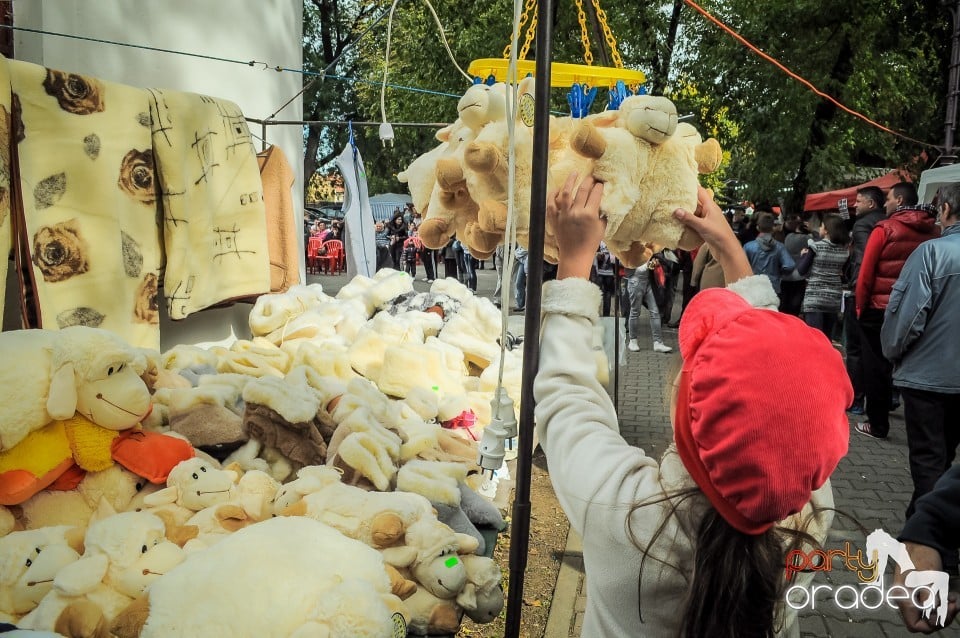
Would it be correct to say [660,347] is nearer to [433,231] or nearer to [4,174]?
[4,174]

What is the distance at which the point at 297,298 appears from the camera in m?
5.20

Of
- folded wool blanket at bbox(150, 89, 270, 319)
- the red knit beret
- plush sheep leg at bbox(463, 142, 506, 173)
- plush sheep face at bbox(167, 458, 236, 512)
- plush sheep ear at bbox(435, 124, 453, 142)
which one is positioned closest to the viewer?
the red knit beret

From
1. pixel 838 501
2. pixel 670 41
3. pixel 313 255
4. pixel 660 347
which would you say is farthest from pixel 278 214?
pixel 313 255

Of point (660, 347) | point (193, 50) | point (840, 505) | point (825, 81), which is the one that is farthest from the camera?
point (825, 81)

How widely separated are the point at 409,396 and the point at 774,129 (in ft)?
38.2

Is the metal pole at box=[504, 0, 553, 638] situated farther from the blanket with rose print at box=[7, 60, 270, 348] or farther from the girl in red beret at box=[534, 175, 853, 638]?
the blanket with rose print at box=[7, 60, 270, 348]

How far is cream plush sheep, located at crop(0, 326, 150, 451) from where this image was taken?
216 cm

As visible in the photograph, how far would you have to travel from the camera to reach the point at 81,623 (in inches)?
71.0

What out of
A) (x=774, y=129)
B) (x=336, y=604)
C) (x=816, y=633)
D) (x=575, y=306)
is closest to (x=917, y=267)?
(x=816, y=633)

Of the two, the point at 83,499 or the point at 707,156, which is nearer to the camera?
the point at 707,156

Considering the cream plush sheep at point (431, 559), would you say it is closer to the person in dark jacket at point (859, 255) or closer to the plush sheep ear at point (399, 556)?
the plush sheep ear at point (399, 556)

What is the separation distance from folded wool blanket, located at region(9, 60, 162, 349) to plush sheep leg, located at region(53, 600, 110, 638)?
198 cm

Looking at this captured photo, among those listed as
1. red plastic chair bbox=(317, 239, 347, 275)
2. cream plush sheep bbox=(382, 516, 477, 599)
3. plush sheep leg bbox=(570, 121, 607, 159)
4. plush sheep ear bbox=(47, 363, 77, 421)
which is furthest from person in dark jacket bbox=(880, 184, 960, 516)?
red plastic chair bbox=(317, 239, 347, 275)

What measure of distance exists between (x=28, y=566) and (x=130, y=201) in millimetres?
2378
